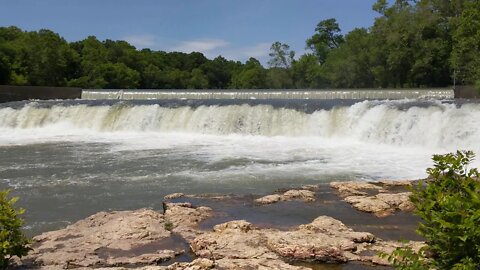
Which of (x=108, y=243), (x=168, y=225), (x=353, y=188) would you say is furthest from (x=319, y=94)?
(x=108, y=243)

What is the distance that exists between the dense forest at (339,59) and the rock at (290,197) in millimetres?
26637

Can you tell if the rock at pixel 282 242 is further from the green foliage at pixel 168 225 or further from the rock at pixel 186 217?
the green foliage at pixel 168 225

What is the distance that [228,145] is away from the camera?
18188 millimetres

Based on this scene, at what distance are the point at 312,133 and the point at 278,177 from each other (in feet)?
28.7

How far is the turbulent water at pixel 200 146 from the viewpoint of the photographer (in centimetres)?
1066

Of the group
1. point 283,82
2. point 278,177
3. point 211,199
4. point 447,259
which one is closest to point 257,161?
point 278,177

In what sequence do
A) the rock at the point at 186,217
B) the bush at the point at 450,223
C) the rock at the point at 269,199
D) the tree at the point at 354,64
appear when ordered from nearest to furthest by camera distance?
the bush at the point at 450,223
the rock at the point at 186,217
the rock at the point at 269,199
the tree at the point at 354,64

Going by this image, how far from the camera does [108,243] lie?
5656mm

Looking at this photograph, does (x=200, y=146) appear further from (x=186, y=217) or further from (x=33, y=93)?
(x=33, y=93)

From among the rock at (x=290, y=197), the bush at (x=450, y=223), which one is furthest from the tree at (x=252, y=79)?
the bush at (x=450, y=223)

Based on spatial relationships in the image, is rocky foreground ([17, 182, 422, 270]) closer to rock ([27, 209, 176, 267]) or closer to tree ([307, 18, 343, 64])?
rock ([27, 209, 176, 267])

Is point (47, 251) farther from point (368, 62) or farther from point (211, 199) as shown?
point (368, 62)

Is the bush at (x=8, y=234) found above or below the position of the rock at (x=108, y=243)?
above

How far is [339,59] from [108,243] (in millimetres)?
47219
